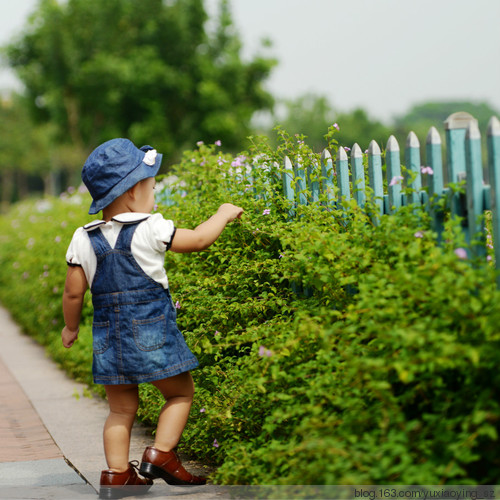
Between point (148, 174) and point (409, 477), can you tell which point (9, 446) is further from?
point (409, 477)

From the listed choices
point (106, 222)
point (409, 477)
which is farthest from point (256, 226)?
point (409, 477)

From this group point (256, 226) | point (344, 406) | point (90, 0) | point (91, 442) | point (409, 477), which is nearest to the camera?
point (409, 477)

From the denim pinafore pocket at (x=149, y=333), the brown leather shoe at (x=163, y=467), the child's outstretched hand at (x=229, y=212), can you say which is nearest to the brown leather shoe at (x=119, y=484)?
the brown leather shoe at (x=163, y=467)

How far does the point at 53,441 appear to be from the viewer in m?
4.60

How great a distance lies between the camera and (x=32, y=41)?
34.9 metres

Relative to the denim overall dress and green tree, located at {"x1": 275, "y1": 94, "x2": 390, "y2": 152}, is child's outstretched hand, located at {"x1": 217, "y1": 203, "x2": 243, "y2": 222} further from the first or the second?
green tree, located at {"x1": 275, "y1": 94, "x2": 390, "y2": 152}

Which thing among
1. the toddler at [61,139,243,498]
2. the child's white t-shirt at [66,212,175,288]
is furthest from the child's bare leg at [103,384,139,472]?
the child's white t-shirt at [66,212,175,288]

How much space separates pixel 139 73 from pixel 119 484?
104 ft

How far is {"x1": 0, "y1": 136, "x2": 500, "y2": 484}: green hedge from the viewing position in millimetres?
2395

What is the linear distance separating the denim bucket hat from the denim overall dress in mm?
178

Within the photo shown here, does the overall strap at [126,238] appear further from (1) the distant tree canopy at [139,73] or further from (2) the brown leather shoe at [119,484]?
(1) the distant tree canopy at [139,73]

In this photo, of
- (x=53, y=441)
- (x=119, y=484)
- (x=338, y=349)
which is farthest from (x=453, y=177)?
(x=53, y=441)

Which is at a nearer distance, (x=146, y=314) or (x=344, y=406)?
(x=344, y=406)

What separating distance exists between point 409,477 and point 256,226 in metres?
2.00
